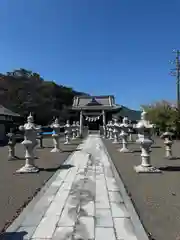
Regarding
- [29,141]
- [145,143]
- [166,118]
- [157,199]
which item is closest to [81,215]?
[157,199]

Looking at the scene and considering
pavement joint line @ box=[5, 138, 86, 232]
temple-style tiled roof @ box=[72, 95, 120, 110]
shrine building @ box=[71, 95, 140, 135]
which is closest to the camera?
pavement joint line @ box=[5, 138, 86, 232]

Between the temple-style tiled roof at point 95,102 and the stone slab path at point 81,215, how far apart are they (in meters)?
30.8

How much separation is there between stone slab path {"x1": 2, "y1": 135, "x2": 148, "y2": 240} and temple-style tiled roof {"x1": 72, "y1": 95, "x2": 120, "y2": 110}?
30794 millimetres

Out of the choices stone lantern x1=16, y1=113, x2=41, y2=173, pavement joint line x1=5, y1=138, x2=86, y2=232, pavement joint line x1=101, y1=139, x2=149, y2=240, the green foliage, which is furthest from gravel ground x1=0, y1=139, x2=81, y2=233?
the green foliage

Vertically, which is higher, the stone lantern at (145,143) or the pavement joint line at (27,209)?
the stone lantern at (145,143)

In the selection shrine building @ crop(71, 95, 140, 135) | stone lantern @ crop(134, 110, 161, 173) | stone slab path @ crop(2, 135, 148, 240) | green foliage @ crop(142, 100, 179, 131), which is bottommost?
stone slab path @ crop(2, 135, 148, 240)

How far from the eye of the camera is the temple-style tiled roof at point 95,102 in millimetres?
37562

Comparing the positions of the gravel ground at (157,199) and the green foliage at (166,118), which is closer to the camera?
the gravel ground at (157,199)

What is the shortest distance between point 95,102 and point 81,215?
3420 cm

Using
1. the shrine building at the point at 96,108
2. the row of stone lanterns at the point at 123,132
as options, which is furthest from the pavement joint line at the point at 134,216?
the shrine building at the point at 96,108

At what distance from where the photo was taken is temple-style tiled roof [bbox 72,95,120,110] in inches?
1479

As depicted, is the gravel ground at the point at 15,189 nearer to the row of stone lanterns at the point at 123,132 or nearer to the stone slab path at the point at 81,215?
the stone slab path at the point at 81,215

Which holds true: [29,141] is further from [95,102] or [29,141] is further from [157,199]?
[95,102]

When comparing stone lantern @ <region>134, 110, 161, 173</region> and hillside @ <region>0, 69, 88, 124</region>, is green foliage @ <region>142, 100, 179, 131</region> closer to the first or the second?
hillside @ <region>0, 69, 88, 124</region>
